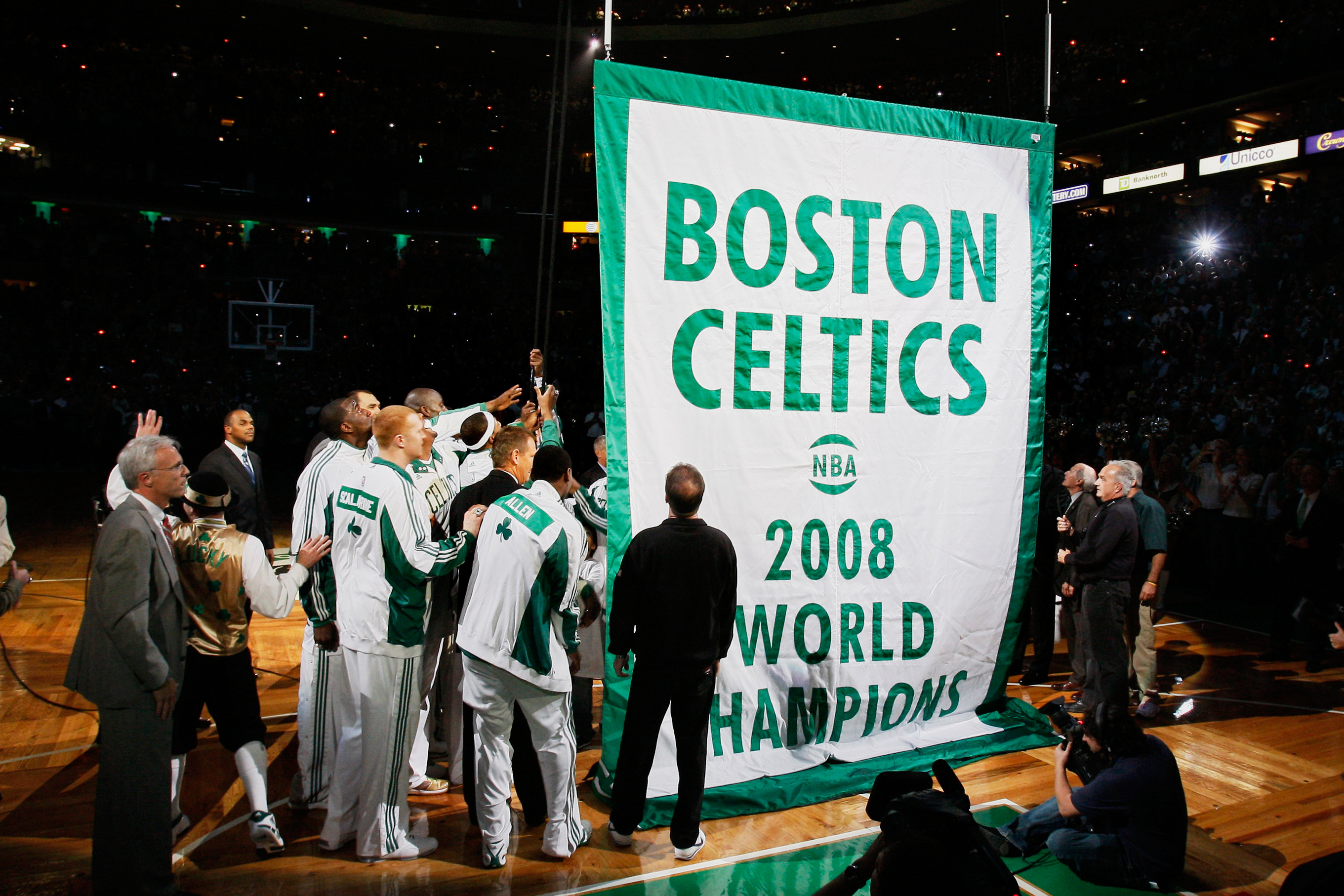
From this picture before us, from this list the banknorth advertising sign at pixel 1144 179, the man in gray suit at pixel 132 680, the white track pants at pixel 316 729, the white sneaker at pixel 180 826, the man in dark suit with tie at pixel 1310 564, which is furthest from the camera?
the banknorth advertising sign at pixel 1144 179

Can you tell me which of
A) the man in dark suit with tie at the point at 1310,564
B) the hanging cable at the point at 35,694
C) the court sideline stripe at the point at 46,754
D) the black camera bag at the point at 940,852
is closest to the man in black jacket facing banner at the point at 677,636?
the black camera bag at the point at 940,852

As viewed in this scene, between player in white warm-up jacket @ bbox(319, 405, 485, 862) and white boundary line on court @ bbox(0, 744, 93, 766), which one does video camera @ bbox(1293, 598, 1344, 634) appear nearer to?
player in white warm-up jacket @ bbox(319, 405, 485, 862)

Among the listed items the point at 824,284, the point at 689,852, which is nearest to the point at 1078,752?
the point at 689,852

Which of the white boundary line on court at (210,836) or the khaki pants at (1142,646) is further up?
the khaki pants at (1142,646)

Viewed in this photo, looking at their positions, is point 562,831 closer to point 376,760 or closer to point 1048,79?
point 376,760

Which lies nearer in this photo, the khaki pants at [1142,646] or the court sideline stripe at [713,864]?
the court sideline stripe at [713,864]

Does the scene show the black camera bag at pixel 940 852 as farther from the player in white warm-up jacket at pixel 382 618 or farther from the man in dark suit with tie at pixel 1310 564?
the man in dark suit with tie at pixel 1310 564

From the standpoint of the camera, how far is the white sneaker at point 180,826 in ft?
12.3

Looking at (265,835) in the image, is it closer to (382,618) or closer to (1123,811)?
(382,618)

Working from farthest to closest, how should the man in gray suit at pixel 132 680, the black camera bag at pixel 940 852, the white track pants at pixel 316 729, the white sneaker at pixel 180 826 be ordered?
the white track pants at pixel 316 729 < the white sneaker at pixel 180 826 < the man in gray suit at pixel 132 680 < the black camera bag at pixel 940 852

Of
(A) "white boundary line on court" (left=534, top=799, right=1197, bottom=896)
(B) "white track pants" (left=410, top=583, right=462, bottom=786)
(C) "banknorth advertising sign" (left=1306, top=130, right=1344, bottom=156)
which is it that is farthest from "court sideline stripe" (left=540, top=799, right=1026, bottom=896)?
(C) "banknorth advertising sign" (left=1306, top=130, right=1344, bottom=156)

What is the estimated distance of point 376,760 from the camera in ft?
11.6

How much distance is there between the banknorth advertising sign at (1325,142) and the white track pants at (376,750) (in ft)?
67.8

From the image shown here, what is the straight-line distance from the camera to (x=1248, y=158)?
18.9 m
